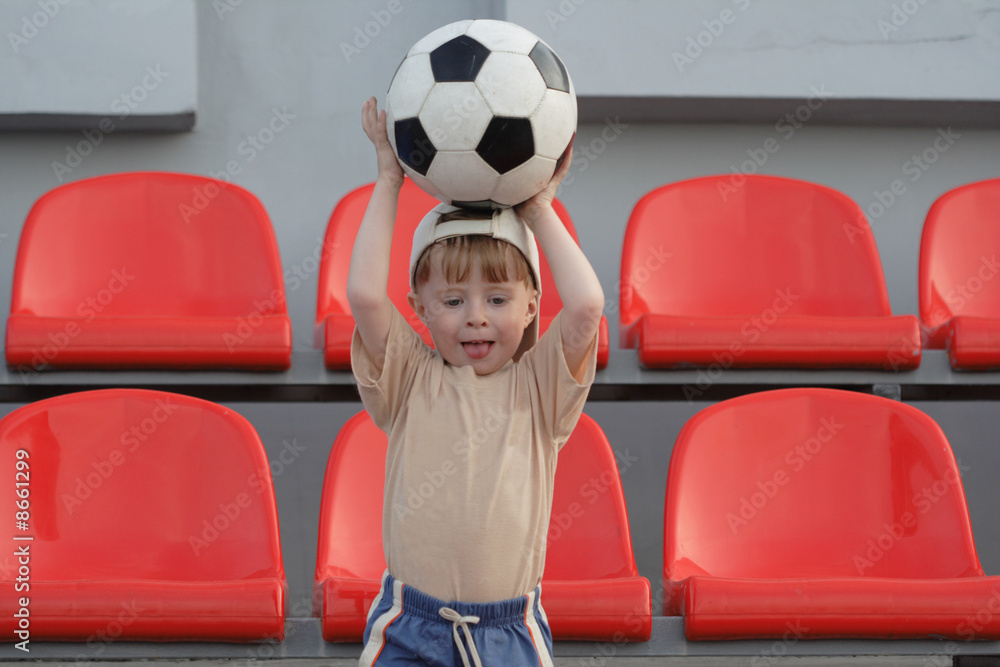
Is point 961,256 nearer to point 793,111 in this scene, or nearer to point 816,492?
point 793,111

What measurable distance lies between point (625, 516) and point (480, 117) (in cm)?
82

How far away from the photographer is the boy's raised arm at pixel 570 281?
128 cm

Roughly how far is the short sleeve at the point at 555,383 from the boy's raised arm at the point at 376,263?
20 centimetres

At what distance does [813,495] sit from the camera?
75.1 inches

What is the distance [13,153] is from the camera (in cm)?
256

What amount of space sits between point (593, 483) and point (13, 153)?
66.5 inches

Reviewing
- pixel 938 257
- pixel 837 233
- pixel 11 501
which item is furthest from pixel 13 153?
pixel 938 257

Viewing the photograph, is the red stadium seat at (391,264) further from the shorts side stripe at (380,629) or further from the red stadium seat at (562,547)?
the shorts side stripe at (380,629)

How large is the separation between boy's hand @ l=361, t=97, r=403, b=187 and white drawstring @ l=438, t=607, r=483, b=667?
1.73ft

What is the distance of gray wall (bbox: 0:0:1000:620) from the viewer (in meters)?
2.51

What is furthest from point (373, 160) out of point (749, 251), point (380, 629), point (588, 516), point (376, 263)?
point (380, 629)

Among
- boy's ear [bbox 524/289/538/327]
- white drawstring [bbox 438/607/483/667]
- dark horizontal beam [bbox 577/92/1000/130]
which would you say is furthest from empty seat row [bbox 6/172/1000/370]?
white drawstring [bbox 438/607/483/667]

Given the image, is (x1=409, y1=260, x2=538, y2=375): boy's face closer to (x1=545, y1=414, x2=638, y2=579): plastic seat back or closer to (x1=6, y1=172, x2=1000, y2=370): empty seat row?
(x1=545, y1=414, x2=638, y2=579): plastic seat back

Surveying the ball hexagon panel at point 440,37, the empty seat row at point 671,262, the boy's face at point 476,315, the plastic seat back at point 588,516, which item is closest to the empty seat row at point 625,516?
the plastic seat back at point 588,516
